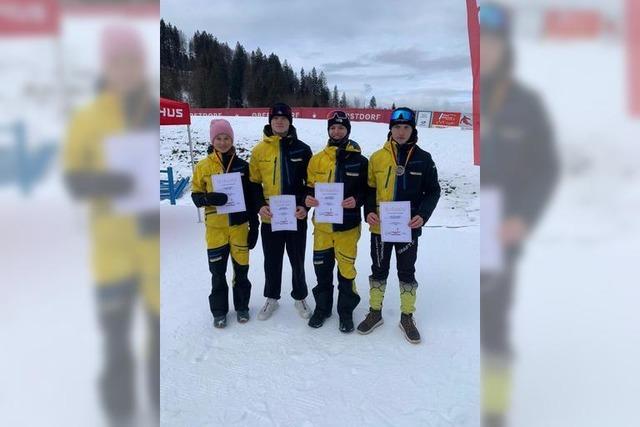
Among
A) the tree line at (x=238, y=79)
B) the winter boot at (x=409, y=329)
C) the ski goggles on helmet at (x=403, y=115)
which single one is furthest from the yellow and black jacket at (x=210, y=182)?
the tree line at (x=238, y=79)

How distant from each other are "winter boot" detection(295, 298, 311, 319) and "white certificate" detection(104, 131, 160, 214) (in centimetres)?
344

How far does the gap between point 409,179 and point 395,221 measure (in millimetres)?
345

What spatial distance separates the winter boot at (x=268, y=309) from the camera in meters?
4.28

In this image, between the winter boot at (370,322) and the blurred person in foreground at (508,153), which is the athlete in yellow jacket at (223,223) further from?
the blurred person in foreground at (508,153)

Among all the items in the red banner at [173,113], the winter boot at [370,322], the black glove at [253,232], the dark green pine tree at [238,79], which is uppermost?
the dark green pine tree at [238,79]

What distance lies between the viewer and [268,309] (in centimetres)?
432

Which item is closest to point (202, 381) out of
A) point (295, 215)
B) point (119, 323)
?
point (295, 215)

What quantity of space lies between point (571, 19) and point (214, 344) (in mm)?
3512

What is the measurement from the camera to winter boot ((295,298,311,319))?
4273mm

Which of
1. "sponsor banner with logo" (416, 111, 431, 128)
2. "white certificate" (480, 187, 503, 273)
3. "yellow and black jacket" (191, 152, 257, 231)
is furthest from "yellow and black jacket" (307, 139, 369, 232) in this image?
"sponsor banner with logo" (416, 111, 431, 128)

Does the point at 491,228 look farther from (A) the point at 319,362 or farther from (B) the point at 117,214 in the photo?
(A) the point at 319,362

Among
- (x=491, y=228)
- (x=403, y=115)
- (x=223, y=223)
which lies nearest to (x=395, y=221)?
(x=403, y=115)

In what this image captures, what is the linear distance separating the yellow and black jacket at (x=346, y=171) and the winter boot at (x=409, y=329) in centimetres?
91

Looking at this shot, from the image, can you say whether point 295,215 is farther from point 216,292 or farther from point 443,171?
point 443,171
